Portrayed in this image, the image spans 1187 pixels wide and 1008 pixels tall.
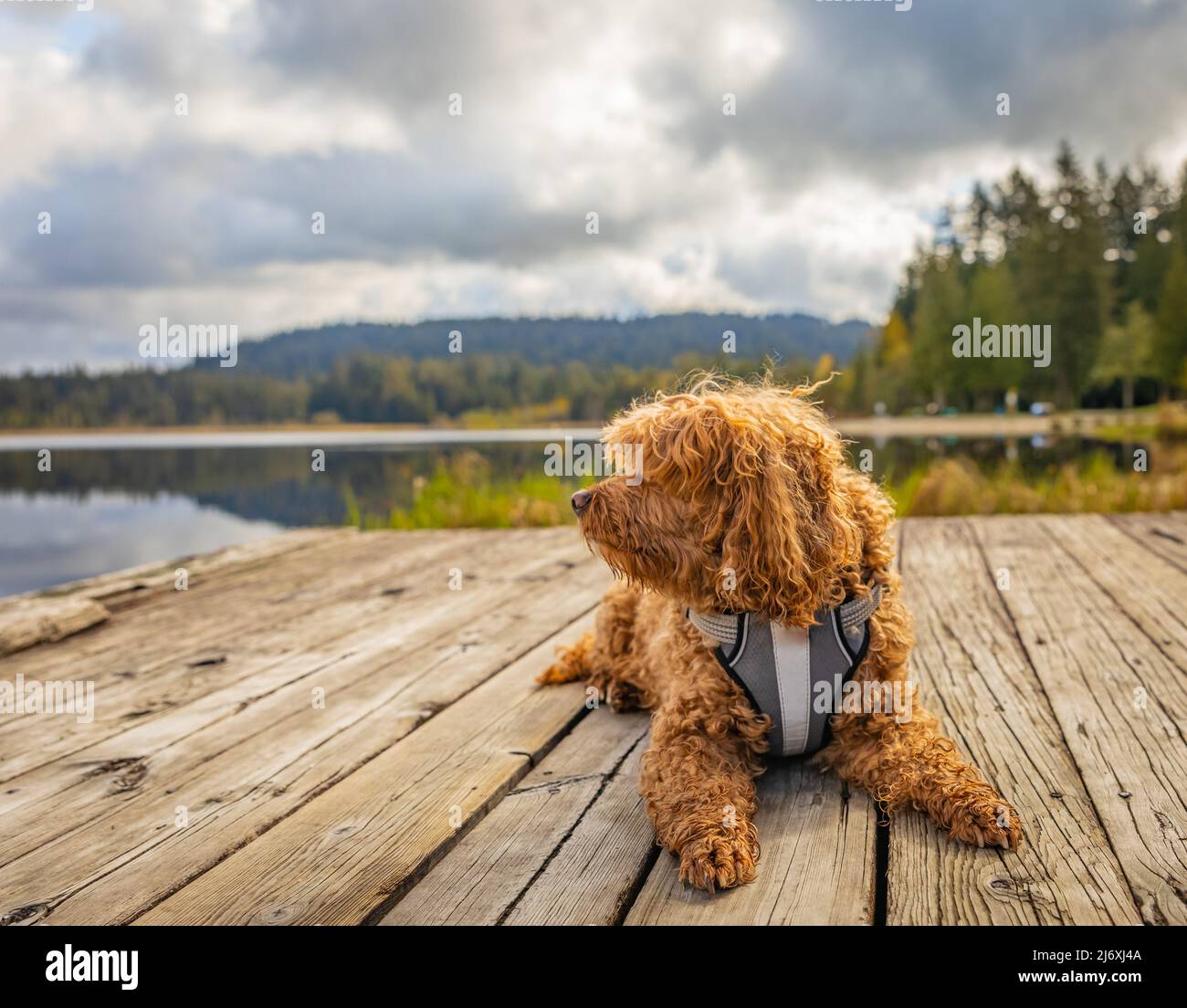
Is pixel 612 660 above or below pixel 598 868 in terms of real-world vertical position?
above

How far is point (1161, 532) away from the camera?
6.84 meters

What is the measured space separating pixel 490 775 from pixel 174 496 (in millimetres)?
13221

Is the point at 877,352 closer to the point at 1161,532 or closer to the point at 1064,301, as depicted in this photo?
the point at 1064,301

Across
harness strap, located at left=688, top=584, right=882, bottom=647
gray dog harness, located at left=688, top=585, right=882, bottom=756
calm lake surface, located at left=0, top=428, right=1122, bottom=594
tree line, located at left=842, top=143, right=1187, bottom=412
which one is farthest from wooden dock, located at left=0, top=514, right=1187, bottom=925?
tree line, located at left=842, top=143, right=1187, bottom=412

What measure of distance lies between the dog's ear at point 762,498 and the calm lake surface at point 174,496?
17.7 ft

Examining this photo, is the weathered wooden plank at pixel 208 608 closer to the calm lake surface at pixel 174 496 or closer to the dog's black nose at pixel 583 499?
the calm lake surface at pixel 174 496

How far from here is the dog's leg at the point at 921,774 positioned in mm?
2238

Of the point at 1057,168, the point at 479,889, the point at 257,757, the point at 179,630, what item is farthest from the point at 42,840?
the point at 1057,168

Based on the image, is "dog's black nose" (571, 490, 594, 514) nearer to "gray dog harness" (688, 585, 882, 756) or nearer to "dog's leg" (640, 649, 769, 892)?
"gray dog harness" (688, 585, 882, 756)

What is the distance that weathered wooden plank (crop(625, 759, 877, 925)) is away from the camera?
6.45ft

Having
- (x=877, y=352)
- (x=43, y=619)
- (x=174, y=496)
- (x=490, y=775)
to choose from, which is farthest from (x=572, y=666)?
(x=877, y=352)

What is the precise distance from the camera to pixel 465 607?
5.37 meters

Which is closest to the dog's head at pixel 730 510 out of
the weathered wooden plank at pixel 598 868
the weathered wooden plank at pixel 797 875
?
the weathered wooden plank at pixel 797 875

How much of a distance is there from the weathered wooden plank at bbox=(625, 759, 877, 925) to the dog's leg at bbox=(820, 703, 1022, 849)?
0.29 ft
